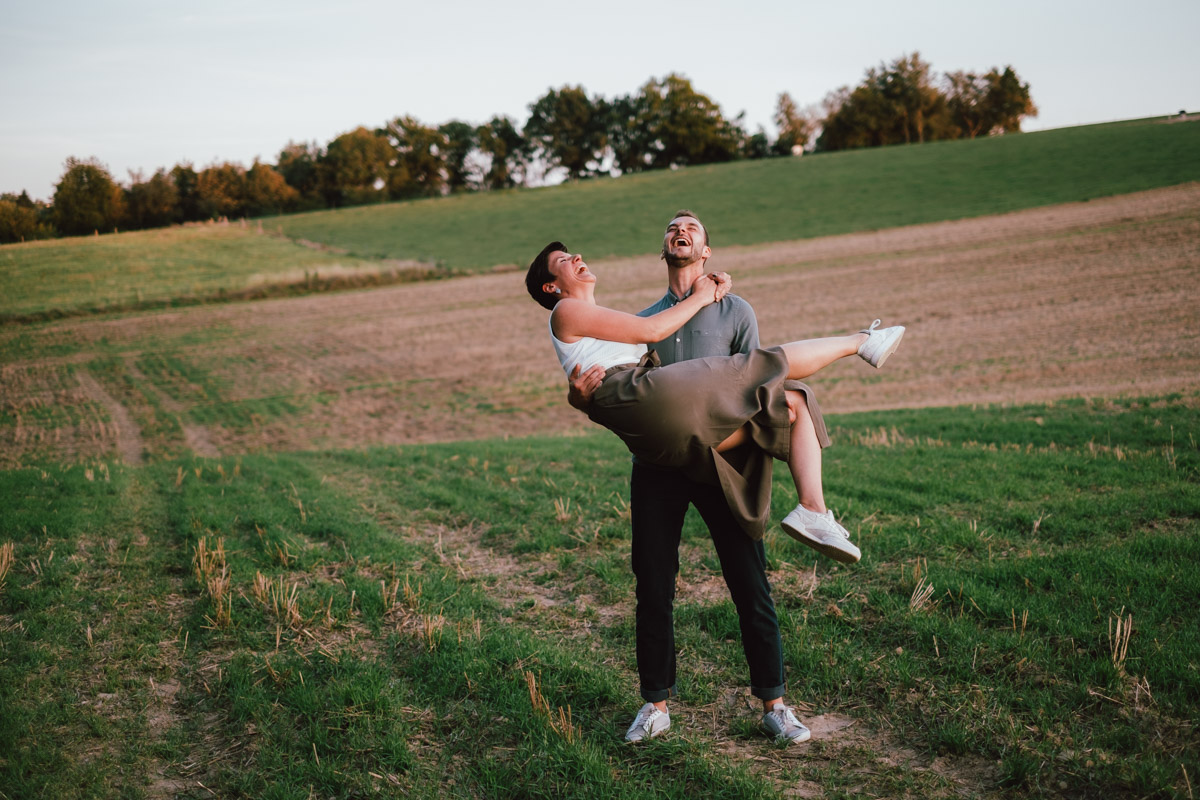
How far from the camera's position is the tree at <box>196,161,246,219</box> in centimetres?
7638

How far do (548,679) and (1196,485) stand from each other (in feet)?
21.1

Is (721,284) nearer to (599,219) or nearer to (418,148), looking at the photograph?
(599,219)

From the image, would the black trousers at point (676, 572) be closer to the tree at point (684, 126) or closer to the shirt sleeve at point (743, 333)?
the shirt sleeve at point (743, 333)

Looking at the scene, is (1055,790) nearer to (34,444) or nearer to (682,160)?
(34,444)

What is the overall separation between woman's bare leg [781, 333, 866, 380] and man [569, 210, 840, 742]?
0.09 metres

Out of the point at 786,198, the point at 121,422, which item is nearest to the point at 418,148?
the point at 786,198

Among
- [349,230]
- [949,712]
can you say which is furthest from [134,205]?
[949,712]

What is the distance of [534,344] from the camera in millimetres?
25922

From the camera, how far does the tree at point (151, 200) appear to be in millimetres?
70562

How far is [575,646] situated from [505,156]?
10668 centimetres

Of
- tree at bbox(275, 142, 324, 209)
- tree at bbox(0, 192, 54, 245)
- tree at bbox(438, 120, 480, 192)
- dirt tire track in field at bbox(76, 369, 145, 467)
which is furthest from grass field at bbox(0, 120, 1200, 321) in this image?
tree at bbox(438, 120, 480, 192)

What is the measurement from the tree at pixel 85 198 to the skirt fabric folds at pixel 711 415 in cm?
6915

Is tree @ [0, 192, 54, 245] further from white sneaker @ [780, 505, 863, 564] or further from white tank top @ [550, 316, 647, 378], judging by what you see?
white sneaker @ [780, 505, 863, 564]

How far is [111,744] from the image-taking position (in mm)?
4195
